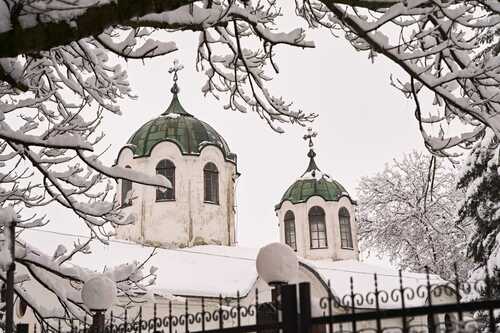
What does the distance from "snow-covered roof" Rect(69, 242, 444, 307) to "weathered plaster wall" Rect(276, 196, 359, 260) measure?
6.71 ft

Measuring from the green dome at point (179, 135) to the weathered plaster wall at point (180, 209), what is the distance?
222mm

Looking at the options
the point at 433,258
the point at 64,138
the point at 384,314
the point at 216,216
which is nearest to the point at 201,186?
the point at 216,216

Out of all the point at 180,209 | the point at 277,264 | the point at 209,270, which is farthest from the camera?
the point at 180,209

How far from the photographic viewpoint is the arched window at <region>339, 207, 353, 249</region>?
81.3 feet

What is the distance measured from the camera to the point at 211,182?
21.5m

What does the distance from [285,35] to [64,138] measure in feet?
7.43

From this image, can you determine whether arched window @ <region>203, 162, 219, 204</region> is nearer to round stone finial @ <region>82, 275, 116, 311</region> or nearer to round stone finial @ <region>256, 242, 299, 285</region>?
round stone finial @ <region>82, 275, 116, 311</region>

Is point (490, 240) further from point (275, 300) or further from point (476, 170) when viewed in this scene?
point (275, 300)

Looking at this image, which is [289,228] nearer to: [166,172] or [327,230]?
[327,230]

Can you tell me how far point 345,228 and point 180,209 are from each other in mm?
7433

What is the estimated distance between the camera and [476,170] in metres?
12.7

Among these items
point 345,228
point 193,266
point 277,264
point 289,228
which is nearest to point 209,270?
point 193,266

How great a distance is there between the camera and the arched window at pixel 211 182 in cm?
2139

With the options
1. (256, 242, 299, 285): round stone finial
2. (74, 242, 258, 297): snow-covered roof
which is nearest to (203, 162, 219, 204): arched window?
(74, 242, 258, 297): snow-covered roof
